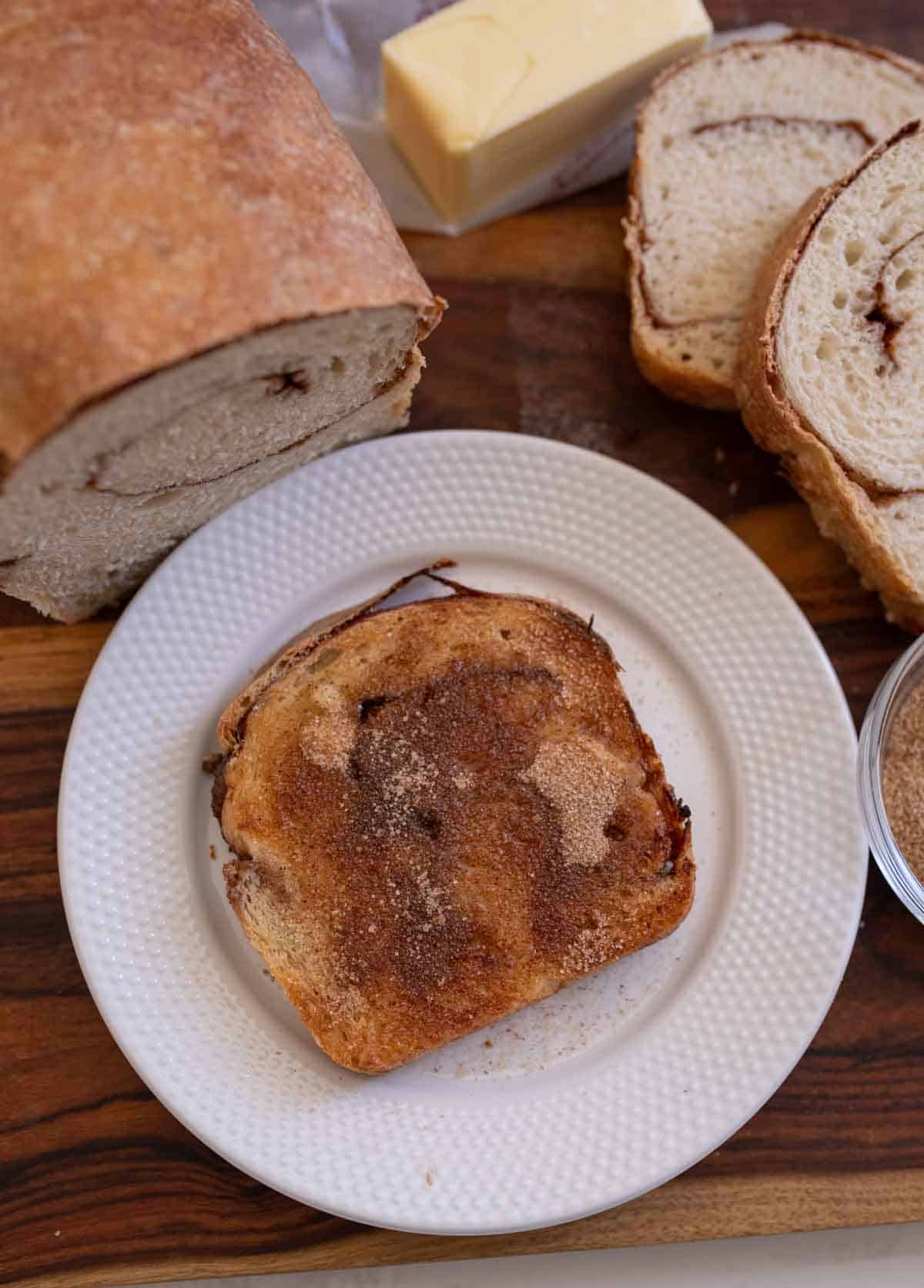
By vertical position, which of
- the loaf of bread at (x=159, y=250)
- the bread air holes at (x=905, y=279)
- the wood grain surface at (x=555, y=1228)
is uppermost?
the bread air holes at (x=905, y=279)

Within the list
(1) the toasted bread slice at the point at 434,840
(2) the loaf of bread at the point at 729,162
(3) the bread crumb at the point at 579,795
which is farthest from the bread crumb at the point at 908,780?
(2) the loaf of bread at the point at 729,162

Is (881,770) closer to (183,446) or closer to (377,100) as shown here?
(183,446)

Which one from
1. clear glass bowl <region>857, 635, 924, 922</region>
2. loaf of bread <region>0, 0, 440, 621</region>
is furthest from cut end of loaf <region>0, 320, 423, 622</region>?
clear glass bowl <region>857, 635, 924, 922</region>

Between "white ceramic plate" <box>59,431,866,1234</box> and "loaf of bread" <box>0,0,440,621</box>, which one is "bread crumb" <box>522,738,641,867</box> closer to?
"white ceramic plate" <box>59,431,866,1234</box>

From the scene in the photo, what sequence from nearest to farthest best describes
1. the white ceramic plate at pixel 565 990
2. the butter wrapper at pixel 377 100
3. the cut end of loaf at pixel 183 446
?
the cut end of loaf at pixel 183 446 < the white ceramic plate at pixel 565 990 < the butter wrapper at pixel 377 100

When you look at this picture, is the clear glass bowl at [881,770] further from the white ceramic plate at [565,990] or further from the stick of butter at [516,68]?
the stick of butter at [516,68]

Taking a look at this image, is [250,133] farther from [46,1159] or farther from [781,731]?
[46,1159]

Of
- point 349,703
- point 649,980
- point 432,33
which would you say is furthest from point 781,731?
point 432,33

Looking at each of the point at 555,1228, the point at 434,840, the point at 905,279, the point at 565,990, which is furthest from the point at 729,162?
the point at 555,1228
